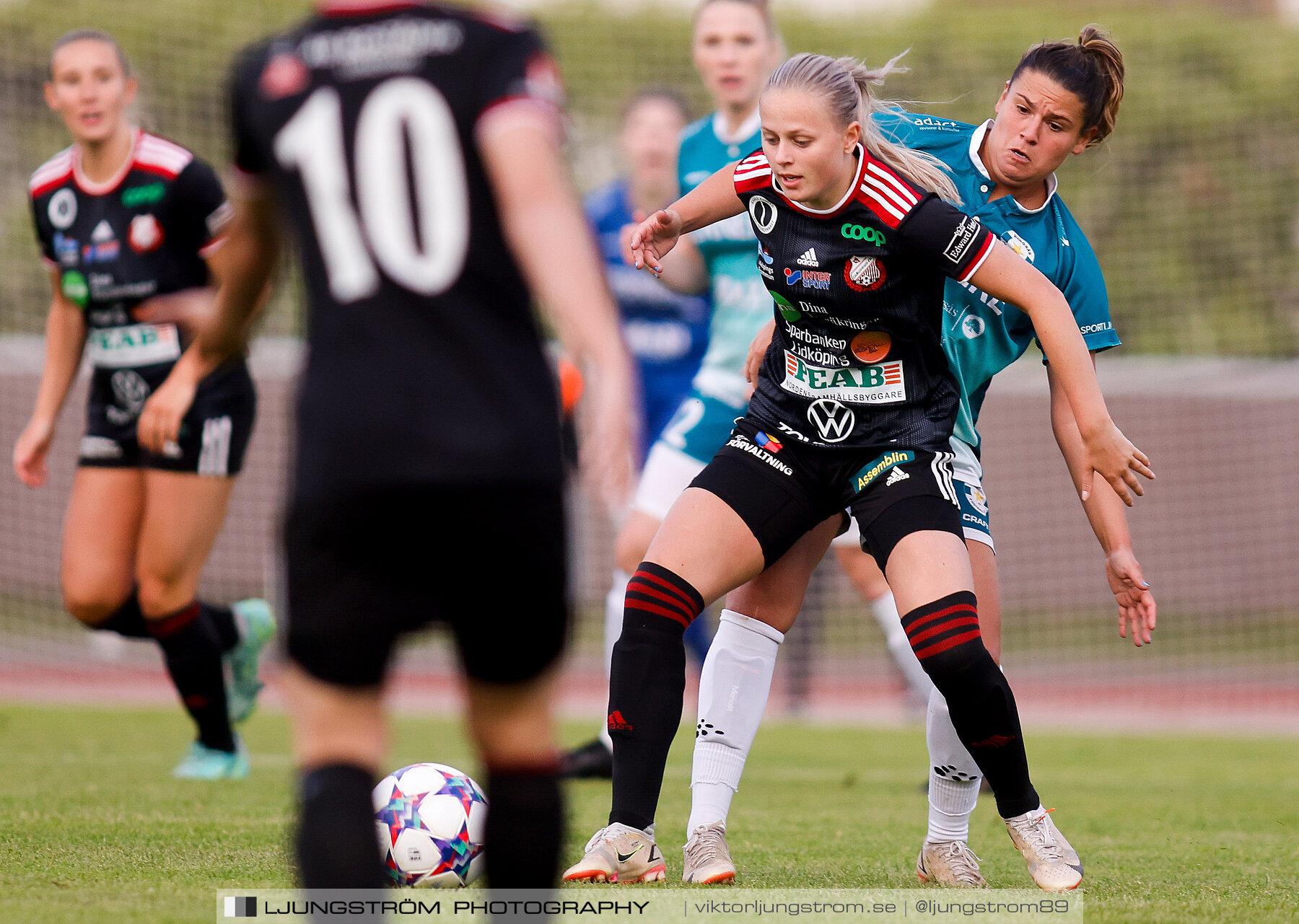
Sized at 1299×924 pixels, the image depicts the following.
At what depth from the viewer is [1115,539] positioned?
3744mm

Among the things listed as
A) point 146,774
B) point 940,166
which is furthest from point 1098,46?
point 146,774

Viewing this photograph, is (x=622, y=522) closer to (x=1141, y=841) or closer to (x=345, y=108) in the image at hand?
(x=1141, y=841)

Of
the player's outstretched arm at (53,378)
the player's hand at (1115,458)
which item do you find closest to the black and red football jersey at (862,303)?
the player's hand at (1115,458)

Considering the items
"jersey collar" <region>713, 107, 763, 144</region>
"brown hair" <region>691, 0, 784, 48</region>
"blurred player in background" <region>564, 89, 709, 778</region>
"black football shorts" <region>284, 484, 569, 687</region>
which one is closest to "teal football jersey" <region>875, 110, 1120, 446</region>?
"jersey collar" <region>713, 107, 763, 144</region>

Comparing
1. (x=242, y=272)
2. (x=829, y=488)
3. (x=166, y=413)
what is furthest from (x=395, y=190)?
(x=829, y=488)

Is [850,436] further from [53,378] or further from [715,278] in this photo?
[53,378]

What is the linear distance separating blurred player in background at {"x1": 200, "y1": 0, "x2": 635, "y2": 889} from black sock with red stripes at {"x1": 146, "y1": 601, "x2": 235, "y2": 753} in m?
3.64

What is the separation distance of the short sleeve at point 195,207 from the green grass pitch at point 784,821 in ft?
6.56

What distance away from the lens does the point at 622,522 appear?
215 inches

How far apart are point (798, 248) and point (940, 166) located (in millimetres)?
533

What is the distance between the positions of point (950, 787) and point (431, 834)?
1.33 metres

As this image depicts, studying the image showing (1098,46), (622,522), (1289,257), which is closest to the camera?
(1098,46)

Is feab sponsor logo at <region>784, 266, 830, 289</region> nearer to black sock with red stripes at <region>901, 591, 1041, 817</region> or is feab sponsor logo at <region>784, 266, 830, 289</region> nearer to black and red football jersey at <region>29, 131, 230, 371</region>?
black sock with red stripes at <region>901, 591, 1041, 817</region>

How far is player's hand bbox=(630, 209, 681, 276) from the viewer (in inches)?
147
